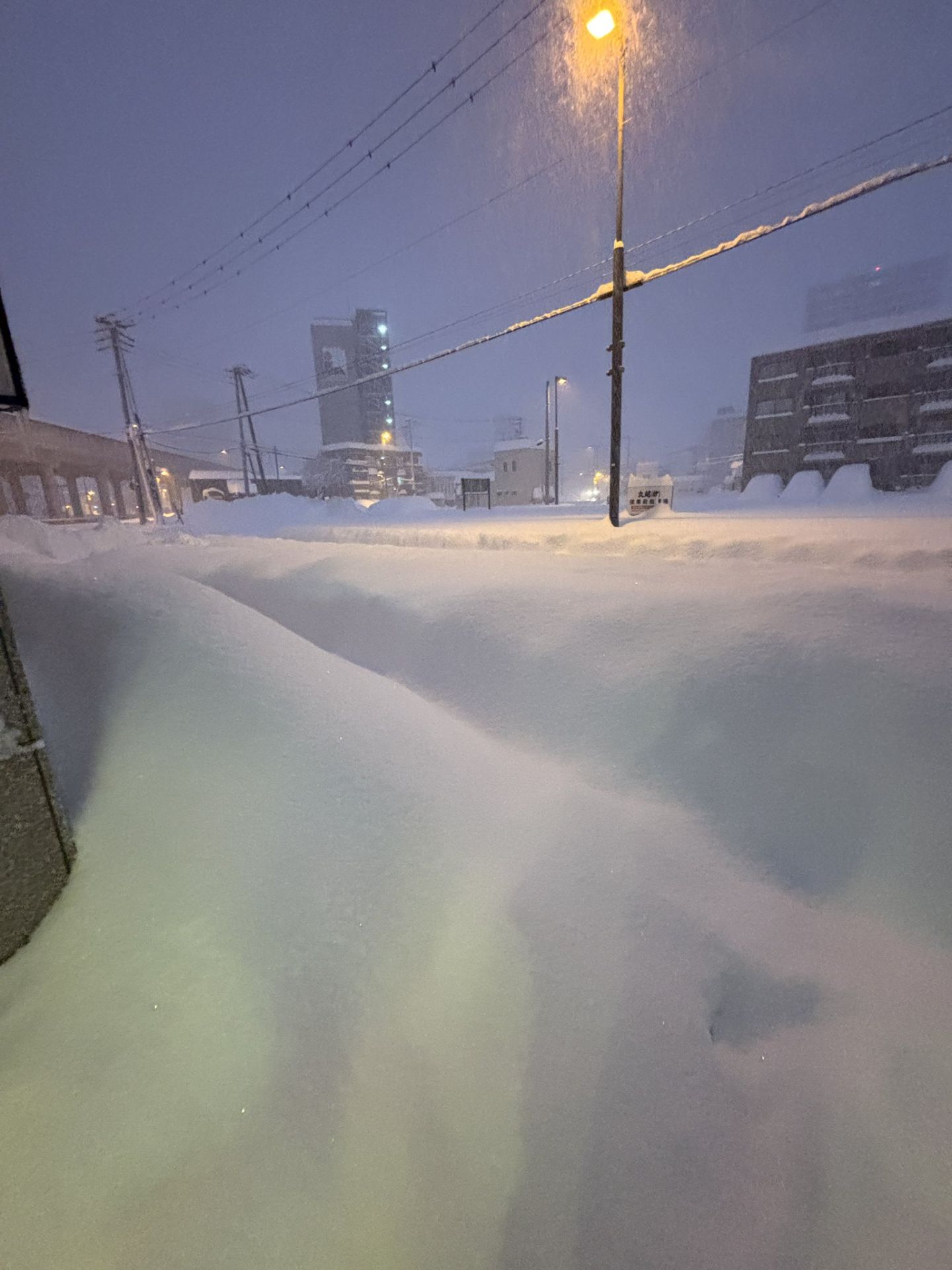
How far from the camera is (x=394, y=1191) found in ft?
4.74

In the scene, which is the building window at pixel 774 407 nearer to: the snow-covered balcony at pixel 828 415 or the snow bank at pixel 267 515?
the snow-covered balcony at pixel 828 415

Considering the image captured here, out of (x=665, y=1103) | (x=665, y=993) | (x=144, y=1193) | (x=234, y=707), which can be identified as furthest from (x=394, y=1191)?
(x=234, y=707)

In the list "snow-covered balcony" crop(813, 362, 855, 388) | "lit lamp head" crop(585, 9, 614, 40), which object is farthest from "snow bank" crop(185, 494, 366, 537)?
"snow-covered balcony" crop(813, 362, 855, 388)

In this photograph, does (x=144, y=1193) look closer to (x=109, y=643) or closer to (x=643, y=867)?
(x=643, y=867)

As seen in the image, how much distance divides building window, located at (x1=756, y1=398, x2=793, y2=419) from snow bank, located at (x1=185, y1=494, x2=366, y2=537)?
780 inches

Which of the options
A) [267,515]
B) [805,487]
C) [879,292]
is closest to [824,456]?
[805,487]

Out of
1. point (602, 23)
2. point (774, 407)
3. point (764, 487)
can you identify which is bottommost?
point (764, 487)

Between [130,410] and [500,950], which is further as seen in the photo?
[130,410]

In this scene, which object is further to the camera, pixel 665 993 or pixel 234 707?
pixel 234 707

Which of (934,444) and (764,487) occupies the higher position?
(934,444)

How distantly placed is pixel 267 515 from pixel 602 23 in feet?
52.2

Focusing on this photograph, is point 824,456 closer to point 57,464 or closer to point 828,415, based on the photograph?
point 828,415

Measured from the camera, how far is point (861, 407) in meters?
22.1

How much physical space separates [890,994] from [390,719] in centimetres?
241
